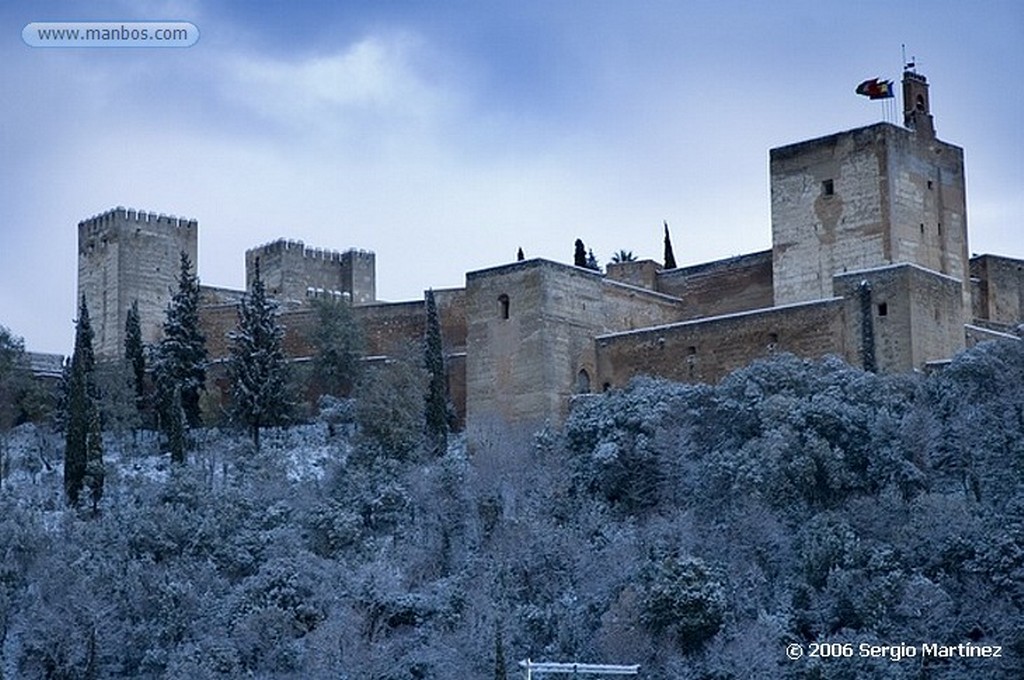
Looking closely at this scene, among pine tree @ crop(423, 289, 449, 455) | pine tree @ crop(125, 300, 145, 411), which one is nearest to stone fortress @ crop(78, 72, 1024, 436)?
pine tree @ crop(423, 289, 449, 455)

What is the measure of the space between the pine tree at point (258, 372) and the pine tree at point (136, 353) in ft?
5.76

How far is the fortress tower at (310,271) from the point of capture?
3572cm

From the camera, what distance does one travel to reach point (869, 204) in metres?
27.5

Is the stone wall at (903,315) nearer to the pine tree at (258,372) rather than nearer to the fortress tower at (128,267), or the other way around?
the pine tree at (258,372)

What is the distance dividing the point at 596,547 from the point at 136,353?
10.5 meters

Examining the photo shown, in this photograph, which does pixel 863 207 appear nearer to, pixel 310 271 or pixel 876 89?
pixel 876 89

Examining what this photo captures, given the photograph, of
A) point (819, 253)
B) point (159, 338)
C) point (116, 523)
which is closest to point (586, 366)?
point (819, 253)

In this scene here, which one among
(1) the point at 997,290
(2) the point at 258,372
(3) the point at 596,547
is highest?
(1) the point at 997,290

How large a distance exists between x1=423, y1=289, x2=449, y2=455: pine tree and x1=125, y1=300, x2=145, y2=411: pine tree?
4.74 m

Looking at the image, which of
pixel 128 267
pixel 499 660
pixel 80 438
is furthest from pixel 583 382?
pixel 128 267

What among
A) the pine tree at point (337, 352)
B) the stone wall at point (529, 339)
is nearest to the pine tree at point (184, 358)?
the pine tree at point (337, 352)

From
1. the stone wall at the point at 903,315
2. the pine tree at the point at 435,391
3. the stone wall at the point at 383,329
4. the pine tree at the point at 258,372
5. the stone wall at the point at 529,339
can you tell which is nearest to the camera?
the stone wall at the point at 903,315

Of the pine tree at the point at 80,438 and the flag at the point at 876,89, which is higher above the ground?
the flag at the point at 876,89

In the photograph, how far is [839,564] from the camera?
71.7 feet
